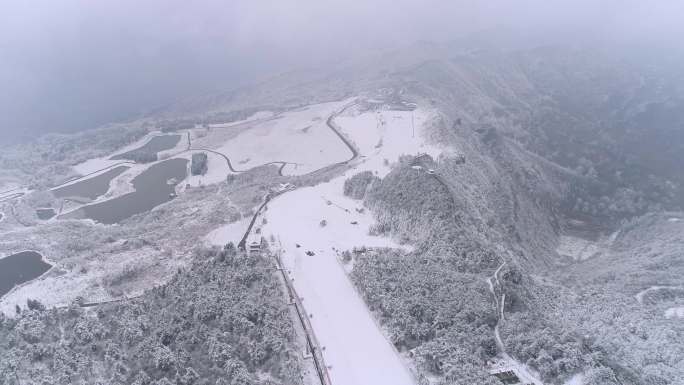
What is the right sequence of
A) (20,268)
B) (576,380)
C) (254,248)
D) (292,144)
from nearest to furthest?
(576,380) → (254,248) → (20,268) → (292,144)

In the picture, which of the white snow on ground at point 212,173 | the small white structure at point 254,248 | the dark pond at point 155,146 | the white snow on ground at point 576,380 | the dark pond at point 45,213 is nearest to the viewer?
the white snow on ground at point 576,380

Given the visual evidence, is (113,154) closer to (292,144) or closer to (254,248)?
(292,144)

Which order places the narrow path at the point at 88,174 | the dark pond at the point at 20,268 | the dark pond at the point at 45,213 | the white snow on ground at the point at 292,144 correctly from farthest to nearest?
the narrow path at the point at 88,174, the white snow on ground at the point at 292,144, the dark pond at the point at 45,213, the dark pond at the point at 20,268

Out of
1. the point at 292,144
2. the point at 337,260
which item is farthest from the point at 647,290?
the point at 292,144

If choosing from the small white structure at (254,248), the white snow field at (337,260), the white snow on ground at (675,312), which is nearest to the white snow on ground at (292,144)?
the white snow field at (337,260)

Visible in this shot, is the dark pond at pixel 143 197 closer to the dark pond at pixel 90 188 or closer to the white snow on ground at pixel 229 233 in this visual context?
the dark pond at pixel 90 188

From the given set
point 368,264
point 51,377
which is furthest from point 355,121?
point 51,377
